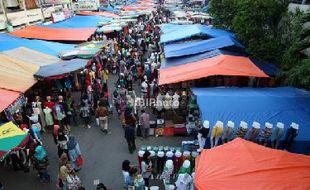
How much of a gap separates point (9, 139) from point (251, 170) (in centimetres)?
520

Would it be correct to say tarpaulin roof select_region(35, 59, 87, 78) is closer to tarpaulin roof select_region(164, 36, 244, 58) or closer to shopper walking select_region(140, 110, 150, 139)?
shopper walking select_region(140, 110, 150, 139)

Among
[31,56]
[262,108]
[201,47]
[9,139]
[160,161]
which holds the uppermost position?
[31,56]

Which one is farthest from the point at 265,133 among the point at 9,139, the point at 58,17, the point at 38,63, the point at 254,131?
the point at 58,17

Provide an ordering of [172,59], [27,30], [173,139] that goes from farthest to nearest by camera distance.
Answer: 1. [27,30]
2. [172,59]
3. [173,139]

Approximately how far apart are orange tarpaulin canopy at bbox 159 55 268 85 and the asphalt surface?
7.33 ft

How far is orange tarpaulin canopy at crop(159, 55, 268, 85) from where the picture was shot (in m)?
10.5

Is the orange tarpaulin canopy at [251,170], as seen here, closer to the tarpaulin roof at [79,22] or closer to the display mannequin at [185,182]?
the display mannequin at [185,182]

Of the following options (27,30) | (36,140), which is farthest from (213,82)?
(27,30)

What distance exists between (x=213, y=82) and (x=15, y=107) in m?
7.45

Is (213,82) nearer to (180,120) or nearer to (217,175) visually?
(180,120)

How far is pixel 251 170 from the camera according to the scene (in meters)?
4.97

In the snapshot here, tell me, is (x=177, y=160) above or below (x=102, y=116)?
below

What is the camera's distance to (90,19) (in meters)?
24.8

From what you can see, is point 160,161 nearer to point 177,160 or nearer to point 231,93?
point 177,160
